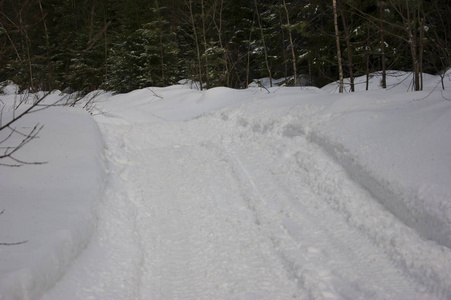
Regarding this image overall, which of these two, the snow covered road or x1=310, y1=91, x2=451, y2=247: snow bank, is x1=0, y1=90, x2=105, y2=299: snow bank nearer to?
the snow covered road

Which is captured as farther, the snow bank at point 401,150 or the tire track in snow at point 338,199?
the snow bank at point 401,150

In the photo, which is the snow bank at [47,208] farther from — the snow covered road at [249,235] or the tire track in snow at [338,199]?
the tire track in snow at [338,199]

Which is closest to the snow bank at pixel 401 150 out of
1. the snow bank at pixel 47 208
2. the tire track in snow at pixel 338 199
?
the tire track in snow at pixel 338 199

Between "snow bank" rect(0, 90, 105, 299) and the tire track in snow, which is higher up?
"snow bank" rect(0, 90, 105, 299)

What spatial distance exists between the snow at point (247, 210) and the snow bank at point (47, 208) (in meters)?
0.02

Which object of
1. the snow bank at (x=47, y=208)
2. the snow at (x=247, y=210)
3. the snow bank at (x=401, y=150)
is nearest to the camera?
the snow bank at (x=47, y=208)

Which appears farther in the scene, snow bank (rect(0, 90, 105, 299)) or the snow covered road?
the snow covered road

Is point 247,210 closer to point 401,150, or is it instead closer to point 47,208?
point 401,150

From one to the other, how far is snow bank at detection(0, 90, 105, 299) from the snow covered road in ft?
0.71

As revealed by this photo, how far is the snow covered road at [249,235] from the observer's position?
356 centimetres

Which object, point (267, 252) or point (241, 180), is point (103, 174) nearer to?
point (241, 180)

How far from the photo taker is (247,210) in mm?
5312

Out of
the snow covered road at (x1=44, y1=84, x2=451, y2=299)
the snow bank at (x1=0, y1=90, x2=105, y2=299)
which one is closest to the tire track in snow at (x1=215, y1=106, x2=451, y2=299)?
the snow covered road at (x1=44, y1=84, x2=451, y2=299)

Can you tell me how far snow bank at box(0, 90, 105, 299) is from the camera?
123 inches
